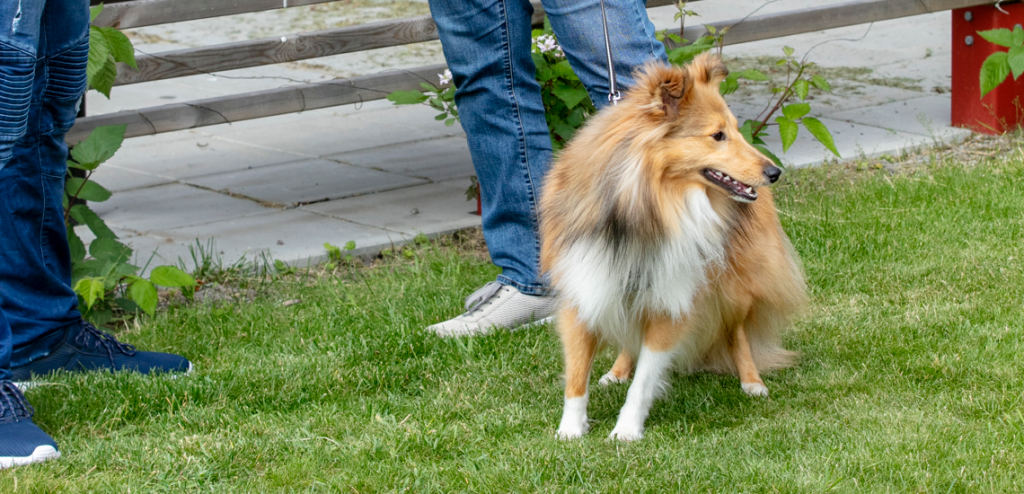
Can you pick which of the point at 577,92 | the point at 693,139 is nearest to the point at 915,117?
the point at 577,92

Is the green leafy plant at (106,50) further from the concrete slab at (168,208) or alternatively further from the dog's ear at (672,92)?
the dog's ear at (672,92)

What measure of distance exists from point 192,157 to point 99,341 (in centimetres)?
310

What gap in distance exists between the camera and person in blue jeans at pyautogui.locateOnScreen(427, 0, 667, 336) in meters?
3.34

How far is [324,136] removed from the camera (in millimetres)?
6684

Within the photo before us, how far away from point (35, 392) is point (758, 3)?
32.1ft

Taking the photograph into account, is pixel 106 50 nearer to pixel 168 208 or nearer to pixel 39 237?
pixel 39 237

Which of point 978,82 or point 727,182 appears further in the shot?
point 978,82

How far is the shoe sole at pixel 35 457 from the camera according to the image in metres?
2.57

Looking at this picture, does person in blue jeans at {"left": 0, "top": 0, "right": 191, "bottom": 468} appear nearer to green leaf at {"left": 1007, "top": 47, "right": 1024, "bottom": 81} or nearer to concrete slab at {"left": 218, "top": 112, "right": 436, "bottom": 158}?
concrete slab at {"left": 218, "top": 112, "right": 436, "bottom": 158}

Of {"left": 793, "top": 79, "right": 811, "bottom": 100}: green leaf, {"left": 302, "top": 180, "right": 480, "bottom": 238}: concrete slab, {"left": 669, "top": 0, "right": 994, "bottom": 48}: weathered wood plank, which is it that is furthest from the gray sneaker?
{"left": 669, "top": 0, "right": 994, "bottom": 48}: weathered wood plank

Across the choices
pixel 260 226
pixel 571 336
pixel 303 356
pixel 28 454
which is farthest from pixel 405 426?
pixel 260 226

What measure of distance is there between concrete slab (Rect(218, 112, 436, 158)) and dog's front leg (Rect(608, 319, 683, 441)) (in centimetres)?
391

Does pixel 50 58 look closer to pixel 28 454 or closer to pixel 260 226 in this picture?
pixel 28 454

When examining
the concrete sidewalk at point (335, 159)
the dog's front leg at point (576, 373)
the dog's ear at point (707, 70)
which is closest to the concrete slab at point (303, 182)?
the concrete sidewalk at point (335, 159)
